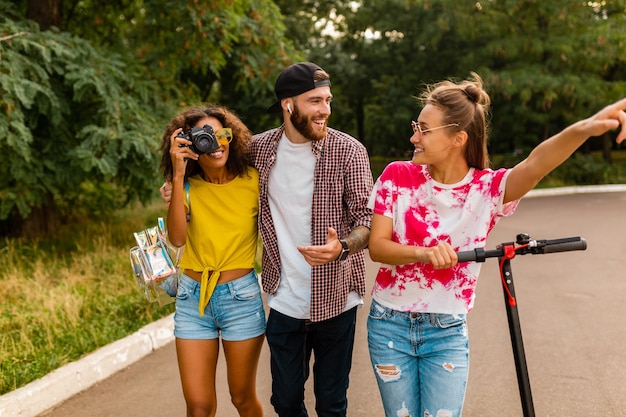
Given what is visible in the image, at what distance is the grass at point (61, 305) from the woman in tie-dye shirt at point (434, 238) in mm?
2909

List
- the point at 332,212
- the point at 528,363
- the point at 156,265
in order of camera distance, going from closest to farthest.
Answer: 1. the point at 332,212
2. the point at 156,265
3. the point at 528,363

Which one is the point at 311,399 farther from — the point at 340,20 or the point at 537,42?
the point at 340,20

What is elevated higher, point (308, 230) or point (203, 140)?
point (203, 140)

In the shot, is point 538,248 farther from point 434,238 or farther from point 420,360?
point 420,360

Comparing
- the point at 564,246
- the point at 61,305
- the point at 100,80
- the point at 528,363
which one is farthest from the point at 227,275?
the point at 100,80

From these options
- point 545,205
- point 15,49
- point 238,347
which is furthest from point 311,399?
point 545,205

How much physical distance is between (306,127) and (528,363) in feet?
9.78

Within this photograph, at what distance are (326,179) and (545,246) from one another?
1.13 meters

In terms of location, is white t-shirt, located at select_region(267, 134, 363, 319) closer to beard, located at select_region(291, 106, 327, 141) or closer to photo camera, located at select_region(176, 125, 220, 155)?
beard, located at select_region(291, 106, 327, 141)

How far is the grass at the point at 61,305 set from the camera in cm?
474

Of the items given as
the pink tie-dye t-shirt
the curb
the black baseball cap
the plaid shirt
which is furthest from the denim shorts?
the curb

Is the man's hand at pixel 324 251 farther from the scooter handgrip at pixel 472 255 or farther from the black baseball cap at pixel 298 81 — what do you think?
the black baseball cap at pixel 298 81

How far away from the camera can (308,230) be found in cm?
296

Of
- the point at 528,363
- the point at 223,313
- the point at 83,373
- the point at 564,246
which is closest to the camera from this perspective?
the point at 564,246
